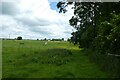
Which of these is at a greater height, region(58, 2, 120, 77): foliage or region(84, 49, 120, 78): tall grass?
region(58, 2, 120, 77): foliage

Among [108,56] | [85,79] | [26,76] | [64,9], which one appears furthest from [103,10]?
[64,9]

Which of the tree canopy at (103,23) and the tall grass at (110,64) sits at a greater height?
the tree canopy at (103,23)

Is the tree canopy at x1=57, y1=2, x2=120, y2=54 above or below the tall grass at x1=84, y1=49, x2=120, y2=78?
above

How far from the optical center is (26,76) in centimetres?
2514

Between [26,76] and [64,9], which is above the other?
[64,9]

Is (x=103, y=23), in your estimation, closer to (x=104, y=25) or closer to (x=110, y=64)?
(x=104, y=25)

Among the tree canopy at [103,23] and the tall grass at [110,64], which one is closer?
the tree canopy at [103,23]

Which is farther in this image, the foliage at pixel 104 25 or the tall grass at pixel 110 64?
the tall grass at pixel 110 64

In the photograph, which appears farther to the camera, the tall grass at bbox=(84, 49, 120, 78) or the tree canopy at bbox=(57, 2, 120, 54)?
the tall grass at bbox=(84, 49, 120, 78)

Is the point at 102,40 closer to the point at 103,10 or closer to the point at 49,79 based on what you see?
Result: the point at 49,79

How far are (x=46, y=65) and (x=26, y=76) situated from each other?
748 cm

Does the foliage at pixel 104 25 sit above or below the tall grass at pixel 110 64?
above

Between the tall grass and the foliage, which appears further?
the tall grass

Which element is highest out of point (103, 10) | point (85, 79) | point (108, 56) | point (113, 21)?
point (103, 10)
